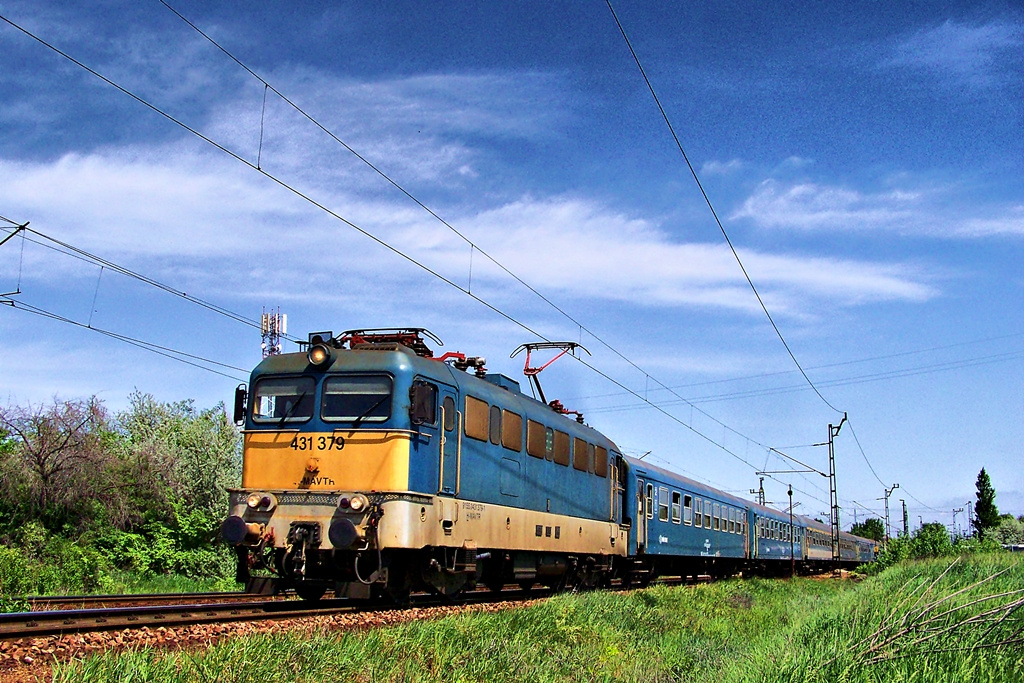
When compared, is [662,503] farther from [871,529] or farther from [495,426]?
[871,529]

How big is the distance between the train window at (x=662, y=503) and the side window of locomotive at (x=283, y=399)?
50.5 feet

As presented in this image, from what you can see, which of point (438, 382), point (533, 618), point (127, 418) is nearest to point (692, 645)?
point (533, 618)

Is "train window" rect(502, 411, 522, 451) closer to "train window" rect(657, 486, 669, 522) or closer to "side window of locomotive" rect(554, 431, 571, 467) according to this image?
"side window of locomotive" rect(554, 431, 571, 467)

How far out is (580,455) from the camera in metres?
21.3

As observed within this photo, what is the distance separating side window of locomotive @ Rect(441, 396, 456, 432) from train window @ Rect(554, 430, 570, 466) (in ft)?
16.3

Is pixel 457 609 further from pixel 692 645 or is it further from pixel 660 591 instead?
pixel 660 591

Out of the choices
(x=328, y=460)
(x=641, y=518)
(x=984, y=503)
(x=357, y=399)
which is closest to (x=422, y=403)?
(x=357, y=399)

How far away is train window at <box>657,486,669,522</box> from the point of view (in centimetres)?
2762

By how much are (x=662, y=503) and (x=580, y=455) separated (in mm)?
7628

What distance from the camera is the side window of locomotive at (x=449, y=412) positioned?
1491cm

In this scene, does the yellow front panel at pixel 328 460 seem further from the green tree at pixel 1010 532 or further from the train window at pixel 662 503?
the green tree at pixel 1010 532

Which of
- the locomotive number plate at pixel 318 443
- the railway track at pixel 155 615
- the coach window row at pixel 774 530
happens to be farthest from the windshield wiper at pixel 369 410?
the coach window row at pixel 774 530

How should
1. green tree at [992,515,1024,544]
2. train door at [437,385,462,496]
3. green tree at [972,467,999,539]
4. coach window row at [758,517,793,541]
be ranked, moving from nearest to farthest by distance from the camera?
train door at [437,385,462,496]
coach window row at [758,517,793,541]
green tree at [992,515,1024,544]
green tree at [972,467,999,539]

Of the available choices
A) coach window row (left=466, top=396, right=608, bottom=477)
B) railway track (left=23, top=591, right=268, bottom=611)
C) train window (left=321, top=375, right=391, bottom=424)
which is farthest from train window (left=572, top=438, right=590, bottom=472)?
railway track (left=23, top=591, right=268, bottom=611)
